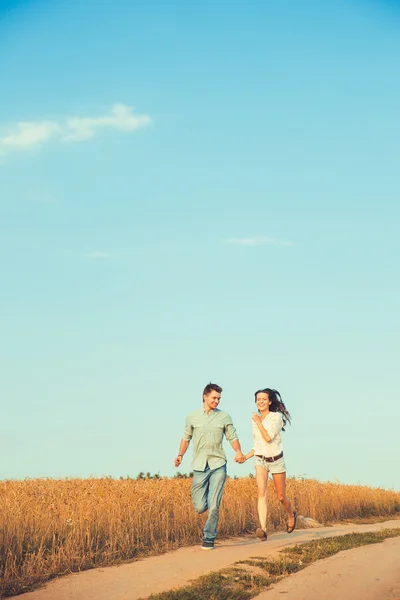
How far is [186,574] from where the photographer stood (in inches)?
435

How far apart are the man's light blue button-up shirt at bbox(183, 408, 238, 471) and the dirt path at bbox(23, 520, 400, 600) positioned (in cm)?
159

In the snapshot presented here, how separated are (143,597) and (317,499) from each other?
43.7ft

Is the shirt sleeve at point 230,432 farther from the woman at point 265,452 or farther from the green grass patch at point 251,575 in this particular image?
the green grass patch at point 251,575

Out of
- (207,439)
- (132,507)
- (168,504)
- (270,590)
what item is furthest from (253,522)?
(270,590)

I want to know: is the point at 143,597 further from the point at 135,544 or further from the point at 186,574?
the point at 135,544

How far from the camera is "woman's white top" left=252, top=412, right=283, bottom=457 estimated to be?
43.6ft

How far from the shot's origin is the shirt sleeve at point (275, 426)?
13.3m

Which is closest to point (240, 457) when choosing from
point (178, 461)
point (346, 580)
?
point (178, 461)

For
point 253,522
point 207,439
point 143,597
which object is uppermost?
point 207,439

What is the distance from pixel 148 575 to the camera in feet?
37.1

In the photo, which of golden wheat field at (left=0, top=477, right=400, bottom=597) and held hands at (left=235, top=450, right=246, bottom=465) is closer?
golden wheat field at (left=0, top=477, right=400, bottom=597)

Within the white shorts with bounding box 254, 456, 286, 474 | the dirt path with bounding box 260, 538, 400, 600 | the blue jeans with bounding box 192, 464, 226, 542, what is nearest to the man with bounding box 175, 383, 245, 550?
the blue jeans with bounding box 192, 464, 226, 542

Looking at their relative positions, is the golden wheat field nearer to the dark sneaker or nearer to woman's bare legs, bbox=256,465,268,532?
the dark sneaker

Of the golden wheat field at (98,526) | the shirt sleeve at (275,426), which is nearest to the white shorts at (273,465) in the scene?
the shirt sleeve at (275,426)
